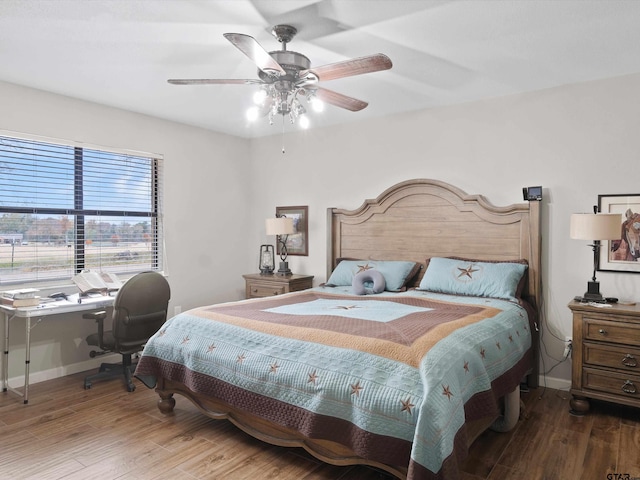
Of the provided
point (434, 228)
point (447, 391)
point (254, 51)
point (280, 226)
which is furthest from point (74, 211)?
point (447, 391)

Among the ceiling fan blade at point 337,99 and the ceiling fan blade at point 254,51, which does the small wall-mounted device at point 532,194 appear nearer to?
the ceiling fan blade at point 337,99

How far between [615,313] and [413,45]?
86.5 inches

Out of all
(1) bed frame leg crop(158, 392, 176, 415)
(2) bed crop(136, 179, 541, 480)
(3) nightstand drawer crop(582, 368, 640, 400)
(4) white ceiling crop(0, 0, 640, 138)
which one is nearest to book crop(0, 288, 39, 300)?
(2) bed crop(136, 179, 541, 480)

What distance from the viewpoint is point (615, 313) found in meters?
2.85

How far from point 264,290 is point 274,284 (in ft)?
0.57

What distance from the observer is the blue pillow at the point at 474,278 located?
10.9ft

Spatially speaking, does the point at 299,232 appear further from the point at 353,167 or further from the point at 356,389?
the point at 356,389

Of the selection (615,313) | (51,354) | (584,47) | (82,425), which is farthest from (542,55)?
(51,354)

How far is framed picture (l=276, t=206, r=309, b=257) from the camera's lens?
5.03 meters

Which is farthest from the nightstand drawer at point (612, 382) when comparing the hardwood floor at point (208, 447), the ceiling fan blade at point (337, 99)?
the ceiling fan blade at point (337, 99)

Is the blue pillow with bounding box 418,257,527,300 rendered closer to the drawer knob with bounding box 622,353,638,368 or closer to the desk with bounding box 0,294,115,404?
the drawer knob with bounding box 622,353,638,368

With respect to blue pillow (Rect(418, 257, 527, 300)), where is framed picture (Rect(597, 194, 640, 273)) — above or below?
above

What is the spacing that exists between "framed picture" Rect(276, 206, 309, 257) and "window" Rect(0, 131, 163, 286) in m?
1.46

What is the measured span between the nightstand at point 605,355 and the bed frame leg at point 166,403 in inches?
109
